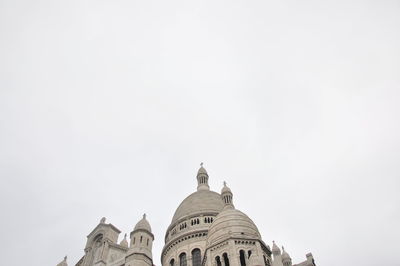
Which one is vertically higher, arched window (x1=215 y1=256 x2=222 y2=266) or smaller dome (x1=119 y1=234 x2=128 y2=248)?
smaller dome (x1=119 y1=234 x2=128 y2=248)

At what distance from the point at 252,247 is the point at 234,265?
2318mm

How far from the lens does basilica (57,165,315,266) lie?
25391 mm

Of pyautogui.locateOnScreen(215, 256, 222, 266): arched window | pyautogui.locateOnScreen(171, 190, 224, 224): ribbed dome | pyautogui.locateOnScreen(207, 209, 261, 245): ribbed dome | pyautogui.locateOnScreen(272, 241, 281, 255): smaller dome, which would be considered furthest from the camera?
pyautogui.locateOnScreen(171, 190, 224, 224): ribbed dome

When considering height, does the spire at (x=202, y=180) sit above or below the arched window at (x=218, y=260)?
above

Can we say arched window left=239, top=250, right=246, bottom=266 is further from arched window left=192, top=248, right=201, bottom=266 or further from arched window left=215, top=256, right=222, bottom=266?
arched window left=192, top=248, right=201, bottom=266

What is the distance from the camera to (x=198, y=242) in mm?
35969

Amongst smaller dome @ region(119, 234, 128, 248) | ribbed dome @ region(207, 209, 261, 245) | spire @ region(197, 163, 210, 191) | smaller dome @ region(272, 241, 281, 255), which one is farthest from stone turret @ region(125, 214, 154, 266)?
spire @ region(197, 163, 210, 191)

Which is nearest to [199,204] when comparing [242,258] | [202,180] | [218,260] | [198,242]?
[198,242]

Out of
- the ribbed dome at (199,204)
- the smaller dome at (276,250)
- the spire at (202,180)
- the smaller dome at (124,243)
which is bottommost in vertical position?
the smaller dome at (276,250)

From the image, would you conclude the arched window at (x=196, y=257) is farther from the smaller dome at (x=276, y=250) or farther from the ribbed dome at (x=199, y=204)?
the smaller dome at (x=276, y=250)

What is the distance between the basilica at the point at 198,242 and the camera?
2539 centimetres

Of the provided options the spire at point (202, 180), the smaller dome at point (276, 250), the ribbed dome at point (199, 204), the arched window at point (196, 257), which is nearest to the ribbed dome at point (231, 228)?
the arched window at point (196, 257)

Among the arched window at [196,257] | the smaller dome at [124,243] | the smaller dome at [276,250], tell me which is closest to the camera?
the smaller dome at [124,243]

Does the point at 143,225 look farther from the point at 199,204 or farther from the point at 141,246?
the point at 199,204
